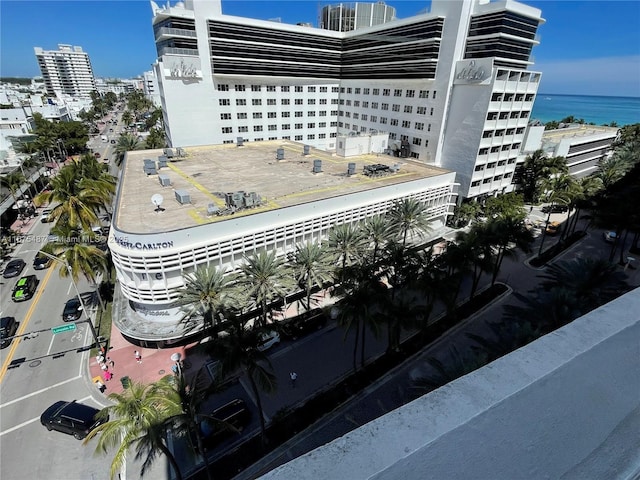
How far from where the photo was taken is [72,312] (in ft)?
108

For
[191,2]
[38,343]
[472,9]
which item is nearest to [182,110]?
[191,2]

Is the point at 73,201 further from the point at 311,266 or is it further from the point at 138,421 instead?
the point at 138,421

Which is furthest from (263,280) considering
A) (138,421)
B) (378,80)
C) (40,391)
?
(378,80)

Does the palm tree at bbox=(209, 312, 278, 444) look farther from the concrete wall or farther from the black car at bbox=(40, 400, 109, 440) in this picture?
the concrete wall

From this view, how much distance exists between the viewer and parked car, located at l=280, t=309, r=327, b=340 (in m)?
30.6

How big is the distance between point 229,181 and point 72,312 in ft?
70.8

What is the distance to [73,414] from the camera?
74.9 feet

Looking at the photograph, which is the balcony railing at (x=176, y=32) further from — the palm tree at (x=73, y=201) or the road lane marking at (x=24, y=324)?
the road lane marking at (x=24, y=324)

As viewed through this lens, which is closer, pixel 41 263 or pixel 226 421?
pixel 226 421

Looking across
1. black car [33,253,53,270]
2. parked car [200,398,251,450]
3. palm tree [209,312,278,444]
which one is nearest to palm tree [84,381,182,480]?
palm tree [209,312,278,444]

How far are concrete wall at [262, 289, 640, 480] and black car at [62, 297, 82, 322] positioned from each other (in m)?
38.7

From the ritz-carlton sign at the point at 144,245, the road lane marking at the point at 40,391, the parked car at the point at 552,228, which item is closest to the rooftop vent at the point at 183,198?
the ritz-carlton sign at the point at 144,245

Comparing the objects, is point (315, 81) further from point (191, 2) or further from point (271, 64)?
point (191, 2)

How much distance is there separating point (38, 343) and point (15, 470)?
12851 millimetres
